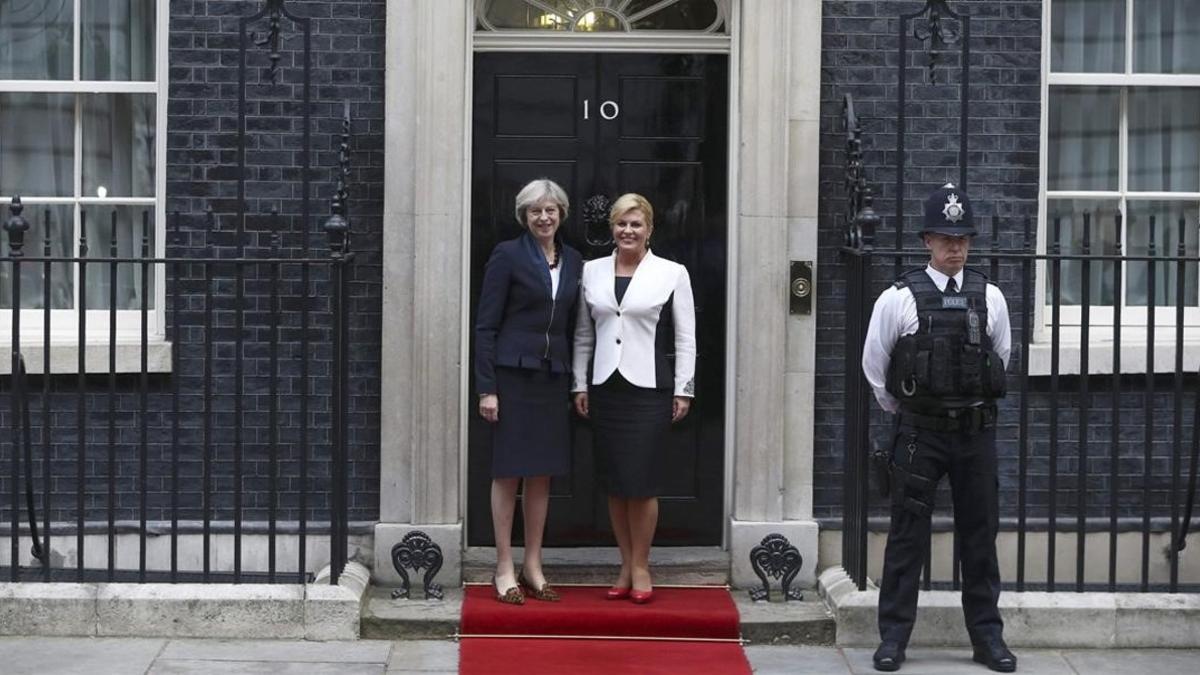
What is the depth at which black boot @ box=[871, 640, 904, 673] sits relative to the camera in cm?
774

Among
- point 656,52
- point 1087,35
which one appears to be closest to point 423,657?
point 656,52

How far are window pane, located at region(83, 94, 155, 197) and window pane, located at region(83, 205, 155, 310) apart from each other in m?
0.10

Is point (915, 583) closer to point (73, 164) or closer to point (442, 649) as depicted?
point (442, 649)

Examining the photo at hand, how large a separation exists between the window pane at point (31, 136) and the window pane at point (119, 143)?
0.09m

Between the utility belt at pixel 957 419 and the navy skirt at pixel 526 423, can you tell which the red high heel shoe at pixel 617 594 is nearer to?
the navy skirt at pixel 526 423

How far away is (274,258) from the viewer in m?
8.47

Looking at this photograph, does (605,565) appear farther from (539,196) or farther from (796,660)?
(539,196)

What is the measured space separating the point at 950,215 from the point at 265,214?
3078 mm

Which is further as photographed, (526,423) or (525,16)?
(525,16)

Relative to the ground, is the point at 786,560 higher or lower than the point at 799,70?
lower

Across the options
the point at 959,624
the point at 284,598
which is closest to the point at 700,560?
the point at 959,624

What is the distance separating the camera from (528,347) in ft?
27.5

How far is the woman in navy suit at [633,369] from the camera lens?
330 inches

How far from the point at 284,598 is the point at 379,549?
0.80 meters
